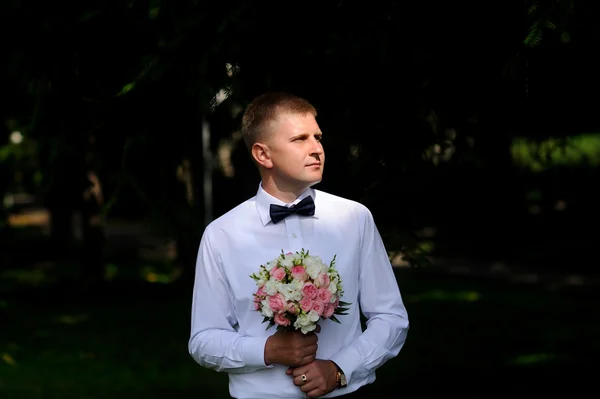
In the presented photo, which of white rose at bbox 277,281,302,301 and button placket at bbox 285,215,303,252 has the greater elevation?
button placket at bbox 285,215,303,252

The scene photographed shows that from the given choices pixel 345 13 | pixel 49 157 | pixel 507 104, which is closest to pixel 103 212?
pixel 49 157

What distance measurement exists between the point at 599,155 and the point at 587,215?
161 cm

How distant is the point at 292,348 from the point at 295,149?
27.6 inches

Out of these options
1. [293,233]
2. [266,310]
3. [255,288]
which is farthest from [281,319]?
[293,233]

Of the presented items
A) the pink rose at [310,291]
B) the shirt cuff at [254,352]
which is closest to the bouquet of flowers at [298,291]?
the pink rose at [310,291]

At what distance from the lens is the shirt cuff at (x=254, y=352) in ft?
10.3

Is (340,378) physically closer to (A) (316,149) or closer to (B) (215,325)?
(B) (215,325)

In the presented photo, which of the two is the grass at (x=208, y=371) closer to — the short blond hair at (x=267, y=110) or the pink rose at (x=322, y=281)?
the short blond hair at (x=267, y=110)

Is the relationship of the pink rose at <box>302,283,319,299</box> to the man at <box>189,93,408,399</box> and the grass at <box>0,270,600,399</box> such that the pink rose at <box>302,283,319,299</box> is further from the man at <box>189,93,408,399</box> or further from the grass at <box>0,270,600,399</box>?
the grass at <box>0,270,600,399</box>

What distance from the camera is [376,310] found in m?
3.30

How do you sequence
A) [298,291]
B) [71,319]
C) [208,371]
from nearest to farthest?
[298,291]
[208,371]
[71,319]

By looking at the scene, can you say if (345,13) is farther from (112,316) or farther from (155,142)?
(112,316)

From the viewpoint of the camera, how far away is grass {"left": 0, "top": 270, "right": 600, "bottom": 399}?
8.12 m

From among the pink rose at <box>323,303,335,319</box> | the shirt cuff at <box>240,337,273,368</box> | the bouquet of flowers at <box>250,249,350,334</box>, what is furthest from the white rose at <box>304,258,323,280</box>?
the shirt cuff at <box>240,337,273,368</box>
